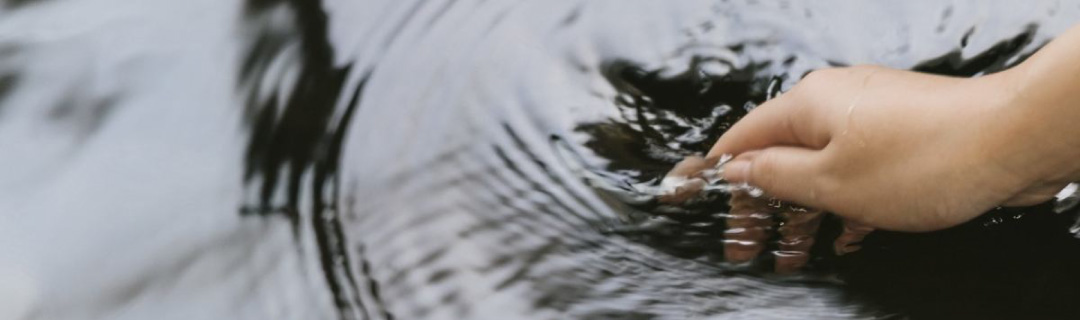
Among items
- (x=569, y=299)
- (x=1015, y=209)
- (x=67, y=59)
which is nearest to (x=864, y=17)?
(x=1015, y=209)

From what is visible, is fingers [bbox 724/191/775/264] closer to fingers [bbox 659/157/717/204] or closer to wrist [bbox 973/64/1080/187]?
fingers [bbox 659/157/717/204]

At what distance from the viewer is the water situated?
74cm

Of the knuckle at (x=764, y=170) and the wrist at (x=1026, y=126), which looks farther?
the knuckle at (x=764, y=170)

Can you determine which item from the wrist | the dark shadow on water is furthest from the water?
the wrist

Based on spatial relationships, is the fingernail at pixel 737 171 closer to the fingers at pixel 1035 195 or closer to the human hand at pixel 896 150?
the human hand at pixel 896 150

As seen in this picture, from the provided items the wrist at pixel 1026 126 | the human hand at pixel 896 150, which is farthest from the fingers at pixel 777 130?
the wrist at pixel 1026 126

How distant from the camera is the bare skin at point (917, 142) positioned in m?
0.64

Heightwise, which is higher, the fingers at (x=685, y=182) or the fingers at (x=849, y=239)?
the fingers at (x=685, y=182)

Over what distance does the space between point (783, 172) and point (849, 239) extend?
7 centimetres

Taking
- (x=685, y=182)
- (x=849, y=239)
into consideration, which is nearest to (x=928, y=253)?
(x=849, y=239)

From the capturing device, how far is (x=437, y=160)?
83 cm

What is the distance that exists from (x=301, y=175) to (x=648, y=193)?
26cm

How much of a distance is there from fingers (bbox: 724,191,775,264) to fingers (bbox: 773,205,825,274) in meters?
0.01

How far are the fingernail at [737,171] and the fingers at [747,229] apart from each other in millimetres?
12
